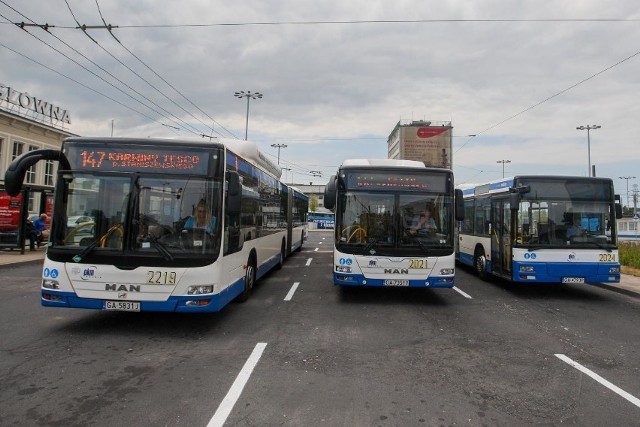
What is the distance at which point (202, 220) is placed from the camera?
626 centimetres

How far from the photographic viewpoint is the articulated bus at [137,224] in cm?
602

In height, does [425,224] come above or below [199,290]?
above

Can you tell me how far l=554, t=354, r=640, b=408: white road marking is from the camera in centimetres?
435

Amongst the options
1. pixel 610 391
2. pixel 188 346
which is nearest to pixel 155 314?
pixel 188 346

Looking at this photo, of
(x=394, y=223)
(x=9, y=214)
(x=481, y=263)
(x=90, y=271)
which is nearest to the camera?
(x=90, y=271)

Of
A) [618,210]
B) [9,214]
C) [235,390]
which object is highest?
[618,210]

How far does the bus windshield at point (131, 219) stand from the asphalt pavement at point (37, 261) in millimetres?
9786

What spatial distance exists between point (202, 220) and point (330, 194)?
3.45m

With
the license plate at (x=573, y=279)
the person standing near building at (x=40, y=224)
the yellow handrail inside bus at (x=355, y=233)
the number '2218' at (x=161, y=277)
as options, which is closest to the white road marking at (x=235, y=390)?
the number '2218' at (x=161, y=277)

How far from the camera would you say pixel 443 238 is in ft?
28.9

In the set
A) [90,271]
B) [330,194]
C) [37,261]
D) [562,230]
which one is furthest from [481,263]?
[37,261]

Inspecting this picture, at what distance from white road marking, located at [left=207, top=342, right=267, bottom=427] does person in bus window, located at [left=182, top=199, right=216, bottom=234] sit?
5.98 ft

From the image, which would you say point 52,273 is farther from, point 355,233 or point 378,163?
point 378,163

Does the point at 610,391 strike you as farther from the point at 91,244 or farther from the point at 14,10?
the point at 14,10
